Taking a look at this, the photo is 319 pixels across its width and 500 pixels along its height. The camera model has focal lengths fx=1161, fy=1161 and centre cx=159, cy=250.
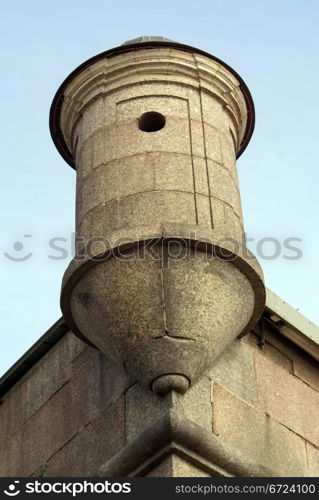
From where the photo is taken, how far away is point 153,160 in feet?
29.0

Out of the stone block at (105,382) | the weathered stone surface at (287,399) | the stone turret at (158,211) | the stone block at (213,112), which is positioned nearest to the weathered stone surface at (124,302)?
the stone turret at (158,211)

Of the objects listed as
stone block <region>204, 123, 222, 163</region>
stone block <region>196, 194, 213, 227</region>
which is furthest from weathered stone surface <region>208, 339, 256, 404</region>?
stone block <region>204, 123, 222, 163</region>

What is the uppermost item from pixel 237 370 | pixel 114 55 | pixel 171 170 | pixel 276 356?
pixel 114 55

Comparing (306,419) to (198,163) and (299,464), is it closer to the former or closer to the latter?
(299,464)

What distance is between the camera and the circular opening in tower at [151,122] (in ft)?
30.2

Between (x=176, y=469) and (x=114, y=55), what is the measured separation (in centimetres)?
363

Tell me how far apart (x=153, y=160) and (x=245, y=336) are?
5.12ft

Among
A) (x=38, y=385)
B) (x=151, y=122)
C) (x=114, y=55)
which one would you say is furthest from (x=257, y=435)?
(x=114, y=55)

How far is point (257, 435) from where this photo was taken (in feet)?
28.2

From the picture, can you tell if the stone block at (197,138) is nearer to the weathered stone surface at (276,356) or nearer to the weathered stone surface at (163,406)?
the weathered stone surface at (276,356)

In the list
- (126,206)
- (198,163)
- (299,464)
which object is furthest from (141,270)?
(299,464)

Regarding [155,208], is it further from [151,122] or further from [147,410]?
[147,410]

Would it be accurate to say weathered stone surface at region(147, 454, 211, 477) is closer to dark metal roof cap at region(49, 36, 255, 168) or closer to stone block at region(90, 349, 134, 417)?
stone block at region(90, 349, 134, 417)

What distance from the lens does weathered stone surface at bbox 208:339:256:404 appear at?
28.1 feet
